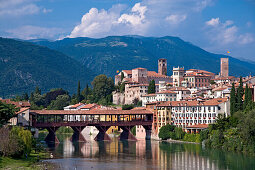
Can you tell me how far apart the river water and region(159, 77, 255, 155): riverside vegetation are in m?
2.15

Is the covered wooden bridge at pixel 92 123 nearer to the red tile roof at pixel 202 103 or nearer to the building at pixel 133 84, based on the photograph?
the red tile roof at pixel 202 103

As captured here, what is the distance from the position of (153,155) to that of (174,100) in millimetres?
66452

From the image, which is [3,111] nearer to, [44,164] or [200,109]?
[44,164]

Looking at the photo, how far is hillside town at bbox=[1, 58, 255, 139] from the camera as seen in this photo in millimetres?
95562

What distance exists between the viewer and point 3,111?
66688 mm

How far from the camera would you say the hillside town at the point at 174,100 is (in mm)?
95562

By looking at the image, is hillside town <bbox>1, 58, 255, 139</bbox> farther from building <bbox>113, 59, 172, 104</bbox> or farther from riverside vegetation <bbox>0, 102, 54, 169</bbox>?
riverside vegetation <bbox>0, 102, 54, 169</bbox>

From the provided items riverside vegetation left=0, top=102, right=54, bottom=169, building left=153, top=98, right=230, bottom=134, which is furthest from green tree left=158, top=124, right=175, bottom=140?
riverside vegetation left=0, top=102, right=54, bottom=169

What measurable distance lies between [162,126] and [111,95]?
6618 cm

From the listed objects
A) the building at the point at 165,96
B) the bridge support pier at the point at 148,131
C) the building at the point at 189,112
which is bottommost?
the bridge support pier at the point at 148,131

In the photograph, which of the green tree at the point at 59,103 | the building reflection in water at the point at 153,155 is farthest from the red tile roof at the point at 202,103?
the green tree at the point at 59,103

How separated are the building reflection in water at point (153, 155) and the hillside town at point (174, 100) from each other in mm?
13952

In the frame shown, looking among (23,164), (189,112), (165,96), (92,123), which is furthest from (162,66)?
(23,164)

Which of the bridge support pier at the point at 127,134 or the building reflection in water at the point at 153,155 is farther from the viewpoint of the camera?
the bridge support pier at the point at 127,134
